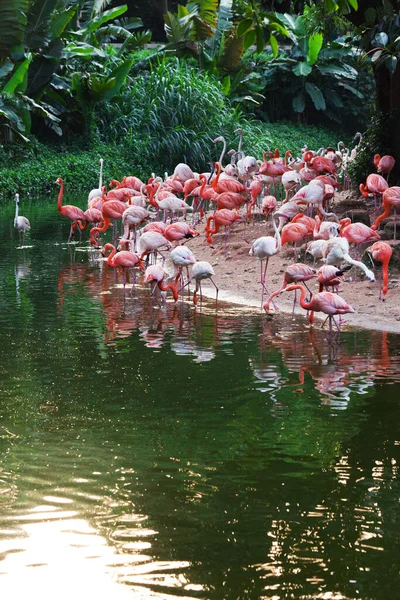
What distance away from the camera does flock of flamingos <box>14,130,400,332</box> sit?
8.82 metres

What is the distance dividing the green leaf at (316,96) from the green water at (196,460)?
74.1ft

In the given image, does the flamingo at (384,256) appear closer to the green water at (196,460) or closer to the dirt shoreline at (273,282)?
the dirt shoreline at (273,282)

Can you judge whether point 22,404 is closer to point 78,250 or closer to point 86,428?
point 86,428

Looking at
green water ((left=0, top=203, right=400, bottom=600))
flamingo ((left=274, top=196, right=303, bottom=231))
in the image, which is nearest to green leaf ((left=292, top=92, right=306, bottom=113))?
flamingo ((left=274, top=196, right=303, bottom=231))

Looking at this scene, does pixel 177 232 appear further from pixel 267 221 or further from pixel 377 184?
pixel 267 221

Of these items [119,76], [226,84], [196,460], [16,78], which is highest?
[226,84]

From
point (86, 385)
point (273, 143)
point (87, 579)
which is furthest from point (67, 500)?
point (273, 143)

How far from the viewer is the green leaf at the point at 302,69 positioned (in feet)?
94.9

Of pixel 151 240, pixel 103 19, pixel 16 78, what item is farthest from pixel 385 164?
pixel 103 19

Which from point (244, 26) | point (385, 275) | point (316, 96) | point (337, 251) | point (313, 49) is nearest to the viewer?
point (244, 26)

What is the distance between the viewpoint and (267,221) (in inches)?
516

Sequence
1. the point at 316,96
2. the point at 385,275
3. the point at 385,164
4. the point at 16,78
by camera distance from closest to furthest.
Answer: the point at 385,275, the point at 385,164, the point at 16,78, the point at 316,96

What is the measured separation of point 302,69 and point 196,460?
2547cm

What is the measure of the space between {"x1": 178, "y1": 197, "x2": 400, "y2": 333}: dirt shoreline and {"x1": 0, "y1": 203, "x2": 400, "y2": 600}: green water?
605mm
